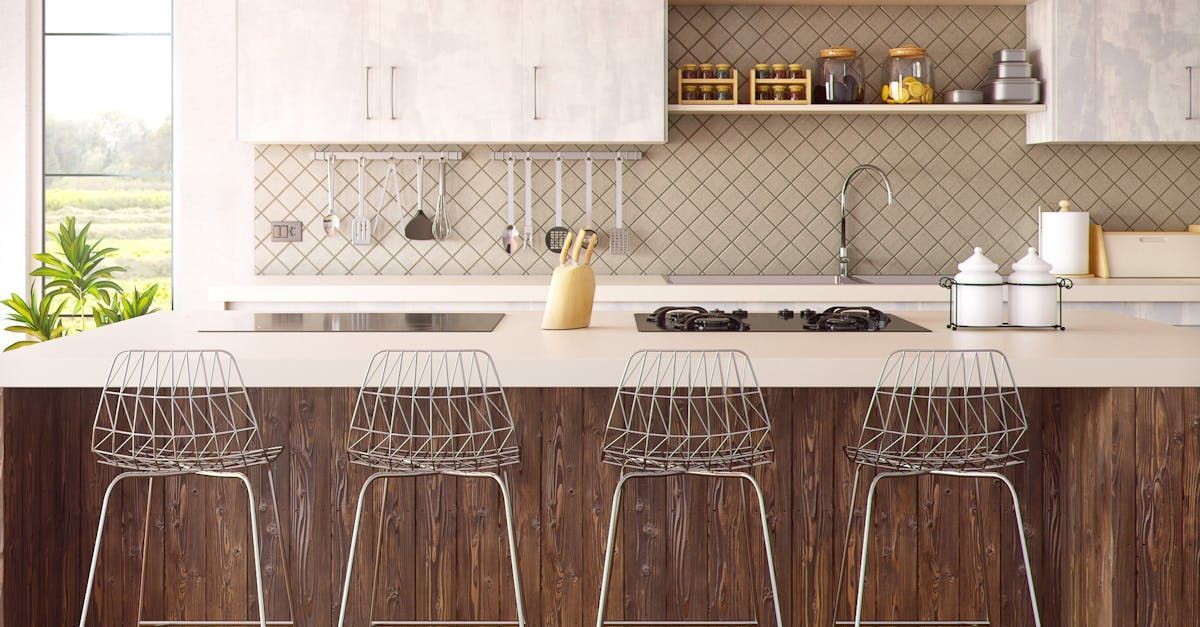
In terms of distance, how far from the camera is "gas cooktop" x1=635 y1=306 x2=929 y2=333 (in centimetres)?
298

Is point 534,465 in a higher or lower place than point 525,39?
lower

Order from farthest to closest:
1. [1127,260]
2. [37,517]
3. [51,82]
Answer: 1. [51,82]
2. [1127,260]
3. [37,517]

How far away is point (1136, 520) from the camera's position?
250 centimetres

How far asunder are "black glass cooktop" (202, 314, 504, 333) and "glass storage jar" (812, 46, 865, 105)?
195cm

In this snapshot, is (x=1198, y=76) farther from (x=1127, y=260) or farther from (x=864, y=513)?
(x=864, y=513)

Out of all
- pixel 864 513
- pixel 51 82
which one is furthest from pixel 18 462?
pixel 51 82

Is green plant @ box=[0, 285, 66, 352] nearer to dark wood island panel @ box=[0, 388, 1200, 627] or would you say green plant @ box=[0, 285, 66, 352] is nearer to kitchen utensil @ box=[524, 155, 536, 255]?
kitchen utensil @ box=[524, 155, 536, 255]

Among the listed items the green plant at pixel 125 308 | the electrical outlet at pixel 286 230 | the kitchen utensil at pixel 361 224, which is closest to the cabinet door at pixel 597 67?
the kitchen utensil at pixel 361 224

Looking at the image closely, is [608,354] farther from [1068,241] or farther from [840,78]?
[1068,241]

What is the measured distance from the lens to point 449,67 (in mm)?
4383

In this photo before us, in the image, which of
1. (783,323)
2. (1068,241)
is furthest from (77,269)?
(1068,241)

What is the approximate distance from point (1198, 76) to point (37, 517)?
13.8 feet

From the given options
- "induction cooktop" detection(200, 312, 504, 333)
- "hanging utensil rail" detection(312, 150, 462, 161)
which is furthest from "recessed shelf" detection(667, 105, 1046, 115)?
"induction cooktop" detection(200, 312, 504, 333)

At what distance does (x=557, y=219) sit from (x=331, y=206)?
0.94 meters
